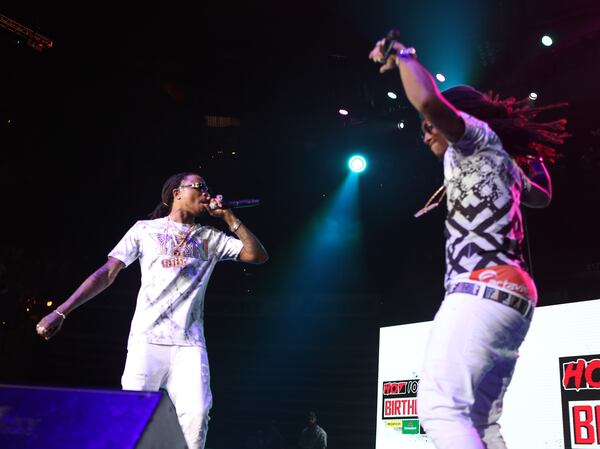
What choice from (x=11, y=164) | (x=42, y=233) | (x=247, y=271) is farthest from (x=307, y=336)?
(x=11, y=164)

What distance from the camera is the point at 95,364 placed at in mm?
12688

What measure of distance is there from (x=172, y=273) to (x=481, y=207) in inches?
74.7

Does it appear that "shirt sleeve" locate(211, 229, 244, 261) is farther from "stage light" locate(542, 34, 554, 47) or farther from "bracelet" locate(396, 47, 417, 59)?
"stage light" locate(542, 34, 554, 47)

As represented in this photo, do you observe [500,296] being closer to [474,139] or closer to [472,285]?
[472,285]

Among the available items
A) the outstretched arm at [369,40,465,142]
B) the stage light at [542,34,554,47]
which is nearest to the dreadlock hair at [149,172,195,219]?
the outstretched arm at [369,40,465,142]

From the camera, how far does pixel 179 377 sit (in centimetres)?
293

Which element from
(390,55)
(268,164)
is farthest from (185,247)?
(268,164)

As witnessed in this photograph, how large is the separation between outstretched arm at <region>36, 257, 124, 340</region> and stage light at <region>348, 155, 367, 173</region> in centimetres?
662

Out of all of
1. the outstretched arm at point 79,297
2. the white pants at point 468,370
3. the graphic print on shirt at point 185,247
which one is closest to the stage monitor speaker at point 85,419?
the outstretched arm at point 79,297

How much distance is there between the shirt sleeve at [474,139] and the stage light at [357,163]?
25.2 feet

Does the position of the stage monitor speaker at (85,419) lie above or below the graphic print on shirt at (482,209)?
below

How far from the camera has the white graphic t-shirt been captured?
303cm

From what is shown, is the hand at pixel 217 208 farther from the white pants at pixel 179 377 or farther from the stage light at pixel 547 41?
the stage light at pixel 547 41

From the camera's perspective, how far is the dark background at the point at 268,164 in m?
7.30
